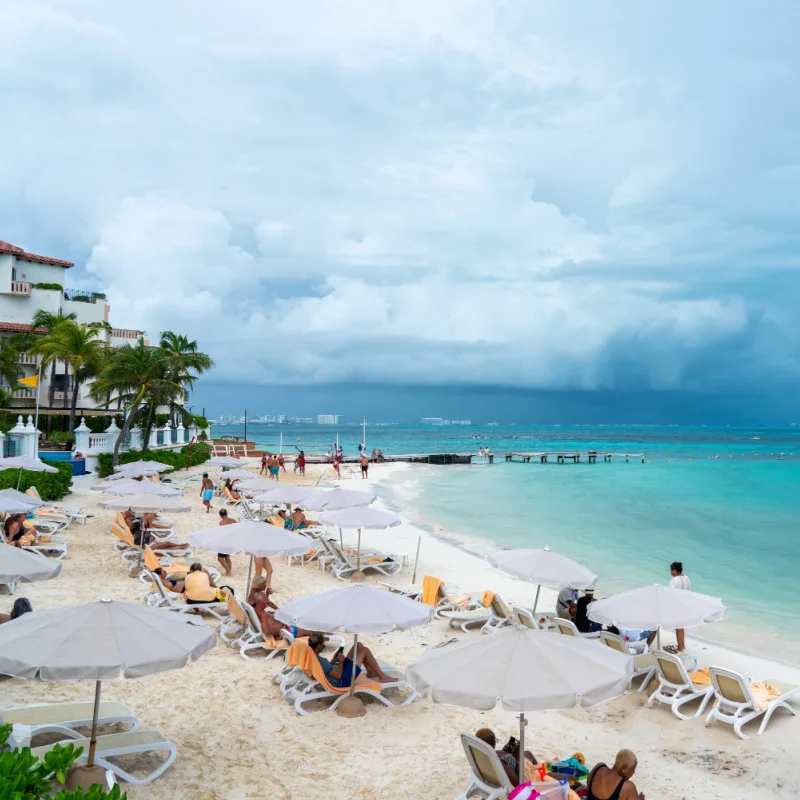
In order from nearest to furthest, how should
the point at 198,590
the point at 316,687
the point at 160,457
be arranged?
the point at 316,687 < the point at 198,590 < the point at 160,457

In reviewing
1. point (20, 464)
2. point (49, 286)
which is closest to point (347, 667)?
point (20, 464)

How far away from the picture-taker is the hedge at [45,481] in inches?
715

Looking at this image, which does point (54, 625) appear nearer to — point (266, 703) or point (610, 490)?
point (266, 703)

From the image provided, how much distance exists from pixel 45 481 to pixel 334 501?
10336mm

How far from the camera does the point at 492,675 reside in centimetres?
512

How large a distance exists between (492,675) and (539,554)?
536 centimetres

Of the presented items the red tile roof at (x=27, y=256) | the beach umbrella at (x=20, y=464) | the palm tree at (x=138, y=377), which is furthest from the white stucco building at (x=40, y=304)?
the beach umbrella at (x=20, y=464)

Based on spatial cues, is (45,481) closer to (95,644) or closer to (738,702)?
(95,644)

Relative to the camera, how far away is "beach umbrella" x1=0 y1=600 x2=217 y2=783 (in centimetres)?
482

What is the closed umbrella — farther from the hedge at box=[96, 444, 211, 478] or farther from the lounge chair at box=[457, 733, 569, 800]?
the hedge at box=[96, 444, 211, 478]

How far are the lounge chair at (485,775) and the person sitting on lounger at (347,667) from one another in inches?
91.8

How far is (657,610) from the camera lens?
8312mm

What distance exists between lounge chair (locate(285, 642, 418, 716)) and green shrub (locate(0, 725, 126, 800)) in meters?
3.31

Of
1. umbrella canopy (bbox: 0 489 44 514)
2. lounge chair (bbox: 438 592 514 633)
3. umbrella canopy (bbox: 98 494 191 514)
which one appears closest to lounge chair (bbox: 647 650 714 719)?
lounge chair (bbox: 438 592 514 633)
